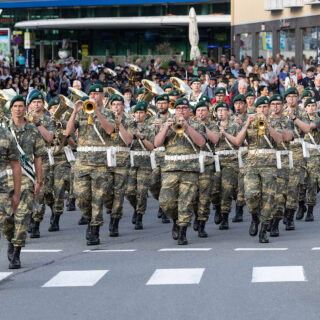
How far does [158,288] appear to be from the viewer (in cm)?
1101

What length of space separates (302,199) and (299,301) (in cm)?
848

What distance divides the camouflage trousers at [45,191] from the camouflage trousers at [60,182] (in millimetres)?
97

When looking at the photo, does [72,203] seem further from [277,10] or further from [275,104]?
[277,10]

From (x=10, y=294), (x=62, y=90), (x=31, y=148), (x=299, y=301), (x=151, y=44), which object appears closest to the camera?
(x=299, y=301)

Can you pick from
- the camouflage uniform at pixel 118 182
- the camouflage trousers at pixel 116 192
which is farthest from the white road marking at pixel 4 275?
the camouflage trousers at pixel 116 192

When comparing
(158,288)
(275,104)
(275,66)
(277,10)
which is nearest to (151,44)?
(277,10)

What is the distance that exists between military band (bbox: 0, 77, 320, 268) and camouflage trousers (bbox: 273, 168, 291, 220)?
0.02 meters

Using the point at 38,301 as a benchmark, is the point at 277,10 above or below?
above

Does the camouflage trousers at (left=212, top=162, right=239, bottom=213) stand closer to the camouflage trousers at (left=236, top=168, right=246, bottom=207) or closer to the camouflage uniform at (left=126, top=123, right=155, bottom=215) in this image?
the camouflage trousers at (left=236, top=168, right=246, bottom=207)

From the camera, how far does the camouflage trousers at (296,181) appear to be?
1697 cm

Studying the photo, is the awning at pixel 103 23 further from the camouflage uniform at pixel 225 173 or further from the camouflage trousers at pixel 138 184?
the camouflage uniform at pixel 225 173

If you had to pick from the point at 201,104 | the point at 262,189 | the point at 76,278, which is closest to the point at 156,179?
the point at 201,104

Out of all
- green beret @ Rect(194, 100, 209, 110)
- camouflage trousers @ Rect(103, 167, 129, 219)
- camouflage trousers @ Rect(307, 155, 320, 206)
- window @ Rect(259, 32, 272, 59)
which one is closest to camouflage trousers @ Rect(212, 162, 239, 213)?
camouflage trousers @ Rect(307, 155, 320, 206)

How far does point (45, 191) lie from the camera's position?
1716 cm
